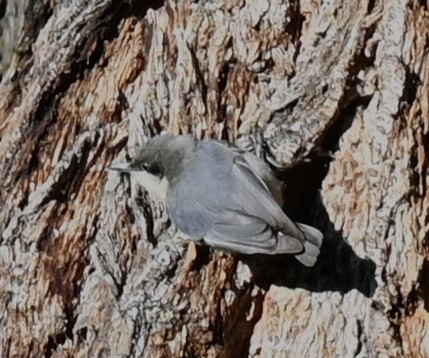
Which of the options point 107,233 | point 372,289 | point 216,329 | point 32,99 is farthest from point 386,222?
point 32,99

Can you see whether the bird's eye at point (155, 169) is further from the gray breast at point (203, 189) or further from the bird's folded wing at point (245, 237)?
the bird's folded wing at point (245, 237)

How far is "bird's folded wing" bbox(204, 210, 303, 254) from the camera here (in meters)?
2.85

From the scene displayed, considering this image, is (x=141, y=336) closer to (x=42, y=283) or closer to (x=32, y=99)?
(x=42, y=283)

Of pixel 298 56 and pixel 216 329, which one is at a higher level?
pixel 298 56

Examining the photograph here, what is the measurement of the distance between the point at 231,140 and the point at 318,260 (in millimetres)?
375

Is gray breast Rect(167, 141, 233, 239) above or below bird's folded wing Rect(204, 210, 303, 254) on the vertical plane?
above

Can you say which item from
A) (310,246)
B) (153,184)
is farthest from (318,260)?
(153,184)

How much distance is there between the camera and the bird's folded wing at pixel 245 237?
9.35ft

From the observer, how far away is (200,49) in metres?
3.10

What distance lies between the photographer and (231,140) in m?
3.11

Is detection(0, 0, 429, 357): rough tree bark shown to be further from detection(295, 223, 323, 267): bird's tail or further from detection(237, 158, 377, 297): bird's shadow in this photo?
detection(295, 223, 323, 267): bird's tail

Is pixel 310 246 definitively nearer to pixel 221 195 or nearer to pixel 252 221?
pixel 252 221

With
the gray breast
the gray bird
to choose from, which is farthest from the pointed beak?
the gray breast

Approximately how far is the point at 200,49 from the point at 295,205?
466 millimetres
